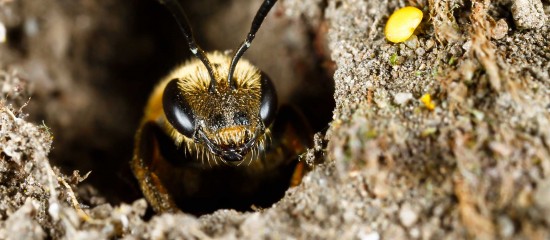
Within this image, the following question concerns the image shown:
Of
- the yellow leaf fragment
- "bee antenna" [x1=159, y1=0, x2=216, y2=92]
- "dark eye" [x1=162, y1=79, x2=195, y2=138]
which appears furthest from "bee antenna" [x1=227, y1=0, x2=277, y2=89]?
the yellow leaf fragment

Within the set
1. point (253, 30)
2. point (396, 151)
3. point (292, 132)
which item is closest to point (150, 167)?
point (292, 132)

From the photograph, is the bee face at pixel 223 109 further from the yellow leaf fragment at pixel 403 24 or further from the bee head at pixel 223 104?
the yellow leaf fragment at pixel 403 24

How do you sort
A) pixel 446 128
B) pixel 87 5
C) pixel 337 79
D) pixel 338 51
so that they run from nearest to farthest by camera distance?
pixel 446 128
pixel 337 79
pixel 338 51
pixel 87 5

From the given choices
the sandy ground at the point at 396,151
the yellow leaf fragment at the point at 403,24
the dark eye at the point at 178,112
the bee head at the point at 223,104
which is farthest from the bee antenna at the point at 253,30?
the yellow leaf fragment at the point at 403,24

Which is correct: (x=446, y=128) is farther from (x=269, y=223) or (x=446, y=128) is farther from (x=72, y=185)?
(x=72, y=185)

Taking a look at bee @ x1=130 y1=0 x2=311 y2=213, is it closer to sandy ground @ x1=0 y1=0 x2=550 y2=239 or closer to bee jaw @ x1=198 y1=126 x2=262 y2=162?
bee jaw @ x1=198 y1=126 x2=262 y2=162

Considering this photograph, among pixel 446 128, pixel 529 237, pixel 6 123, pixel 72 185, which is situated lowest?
pixel 529 237

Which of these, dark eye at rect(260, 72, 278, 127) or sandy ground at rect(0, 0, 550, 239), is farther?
dark eye at rect(260, 72, 278, 127)

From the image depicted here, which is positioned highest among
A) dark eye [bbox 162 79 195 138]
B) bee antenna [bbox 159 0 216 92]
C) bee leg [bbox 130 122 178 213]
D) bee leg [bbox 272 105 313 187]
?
bee antenna [bbox 159 0 216 92]

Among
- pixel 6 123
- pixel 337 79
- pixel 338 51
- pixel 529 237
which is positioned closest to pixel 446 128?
pixel 529 237
